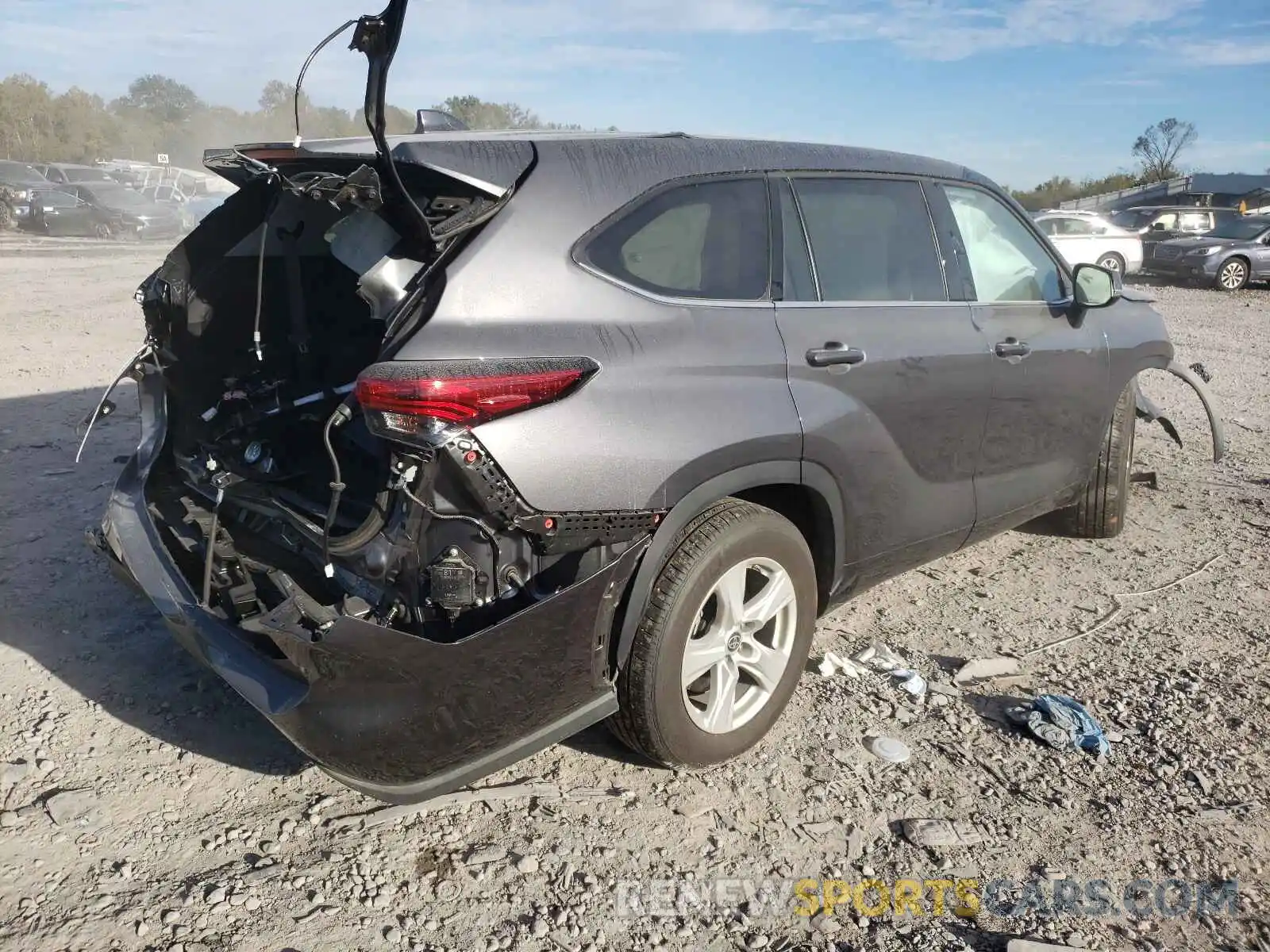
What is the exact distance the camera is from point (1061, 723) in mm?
3393

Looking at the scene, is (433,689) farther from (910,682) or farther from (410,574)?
(910,682)

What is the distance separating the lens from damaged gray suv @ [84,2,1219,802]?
8.02 ft

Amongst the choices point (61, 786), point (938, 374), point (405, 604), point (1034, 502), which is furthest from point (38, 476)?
point (1034, 502)

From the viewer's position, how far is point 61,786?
9.75 ft

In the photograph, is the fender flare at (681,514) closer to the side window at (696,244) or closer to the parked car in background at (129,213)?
the side window at (696,244)

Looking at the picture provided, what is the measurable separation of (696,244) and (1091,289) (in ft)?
7.18

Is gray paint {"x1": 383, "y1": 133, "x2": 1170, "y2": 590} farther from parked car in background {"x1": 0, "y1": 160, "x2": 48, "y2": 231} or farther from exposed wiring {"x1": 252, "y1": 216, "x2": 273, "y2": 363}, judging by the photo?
parked car in background {"x1": 0, "y1": 160, "x2": 48, "y2": 231}

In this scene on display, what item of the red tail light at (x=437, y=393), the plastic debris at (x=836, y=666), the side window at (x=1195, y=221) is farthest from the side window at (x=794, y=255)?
the side window at (x=1195, y=221)

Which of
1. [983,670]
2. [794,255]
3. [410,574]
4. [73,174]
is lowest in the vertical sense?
[983,670]

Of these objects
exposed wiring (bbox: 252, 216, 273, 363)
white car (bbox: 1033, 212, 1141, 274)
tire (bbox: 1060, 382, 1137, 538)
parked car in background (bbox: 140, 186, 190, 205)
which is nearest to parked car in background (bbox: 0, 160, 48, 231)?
parked car in background (bbox: 140, 186, 190, 205)

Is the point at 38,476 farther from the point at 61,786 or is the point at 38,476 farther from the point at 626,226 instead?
the point at 626,226

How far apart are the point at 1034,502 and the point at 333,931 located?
3.36 metres

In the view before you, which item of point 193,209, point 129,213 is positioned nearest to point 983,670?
point 129,213

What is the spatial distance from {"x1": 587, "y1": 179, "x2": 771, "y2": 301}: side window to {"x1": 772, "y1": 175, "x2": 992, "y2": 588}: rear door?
12cm
